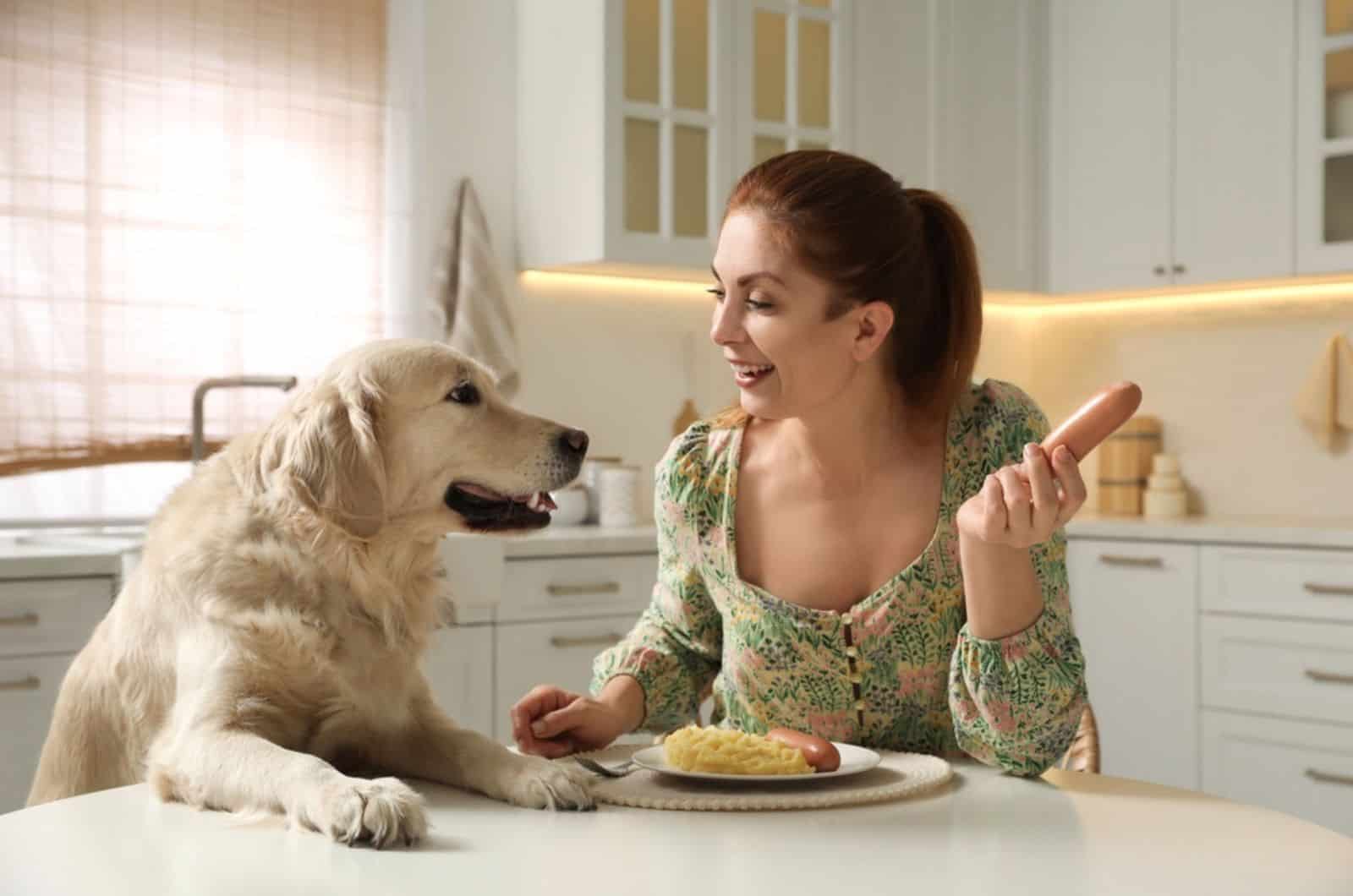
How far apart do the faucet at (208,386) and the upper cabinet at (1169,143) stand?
7.96ft

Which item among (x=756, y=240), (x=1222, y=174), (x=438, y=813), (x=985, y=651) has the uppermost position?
(x=1222, y=174)

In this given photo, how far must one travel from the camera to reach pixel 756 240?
60.0 inches

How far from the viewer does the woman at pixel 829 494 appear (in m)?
1.51

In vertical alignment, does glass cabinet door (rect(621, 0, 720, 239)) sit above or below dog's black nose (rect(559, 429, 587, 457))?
above

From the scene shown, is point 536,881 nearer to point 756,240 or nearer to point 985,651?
point 985,651

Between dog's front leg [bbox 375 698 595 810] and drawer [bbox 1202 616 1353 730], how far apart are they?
261cm

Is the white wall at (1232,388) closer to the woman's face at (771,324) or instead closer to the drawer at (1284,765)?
the drawer at (1284,765)

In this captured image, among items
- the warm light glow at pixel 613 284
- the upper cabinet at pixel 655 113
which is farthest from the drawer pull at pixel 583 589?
the warm light glow at pixel 613 284

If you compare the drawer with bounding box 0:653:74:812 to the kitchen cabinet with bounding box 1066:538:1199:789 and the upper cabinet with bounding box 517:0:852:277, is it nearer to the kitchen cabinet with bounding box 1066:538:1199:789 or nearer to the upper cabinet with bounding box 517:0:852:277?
the upper cabinet with bounding box 517:0:852:277

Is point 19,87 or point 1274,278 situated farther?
point 1274,278

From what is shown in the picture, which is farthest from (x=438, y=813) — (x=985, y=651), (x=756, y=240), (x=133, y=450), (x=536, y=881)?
(x=133, y=450)

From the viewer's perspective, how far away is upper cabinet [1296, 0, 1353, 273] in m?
3.82

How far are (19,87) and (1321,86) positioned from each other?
3.24 metres

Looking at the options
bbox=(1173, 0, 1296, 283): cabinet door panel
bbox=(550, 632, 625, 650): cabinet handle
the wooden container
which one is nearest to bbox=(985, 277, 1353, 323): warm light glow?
bbox=(1173, 0, 1296, 283): cabinet door panel
